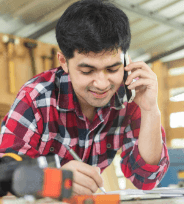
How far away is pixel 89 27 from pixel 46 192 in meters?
0.64

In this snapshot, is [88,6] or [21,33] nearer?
[88,6]

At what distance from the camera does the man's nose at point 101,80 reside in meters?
0.91

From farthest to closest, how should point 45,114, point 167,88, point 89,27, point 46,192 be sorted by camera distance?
1. point 167,88
2. point 45,114
3. point 89,27
4. point 46,192

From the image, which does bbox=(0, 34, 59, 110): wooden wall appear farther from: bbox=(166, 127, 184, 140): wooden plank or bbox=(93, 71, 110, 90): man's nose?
bbox=(93, 71, 110, 90): man's nose

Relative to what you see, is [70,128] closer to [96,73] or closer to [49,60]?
[96,73]

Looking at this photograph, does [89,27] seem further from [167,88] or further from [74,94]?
[167,88]

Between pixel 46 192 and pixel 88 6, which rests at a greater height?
pixel 88 6

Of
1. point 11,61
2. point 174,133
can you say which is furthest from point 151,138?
point 174,133

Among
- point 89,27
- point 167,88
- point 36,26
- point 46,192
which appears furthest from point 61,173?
point 167,88

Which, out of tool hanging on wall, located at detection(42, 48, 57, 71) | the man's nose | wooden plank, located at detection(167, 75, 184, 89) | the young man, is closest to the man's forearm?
the young man

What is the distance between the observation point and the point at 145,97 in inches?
43.4

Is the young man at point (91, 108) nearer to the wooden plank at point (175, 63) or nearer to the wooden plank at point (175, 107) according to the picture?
the wooden plank at point (175, 107)

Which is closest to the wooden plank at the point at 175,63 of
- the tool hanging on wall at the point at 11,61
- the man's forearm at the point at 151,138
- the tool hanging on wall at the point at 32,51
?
the tool hanging on wall at the point at 32,51

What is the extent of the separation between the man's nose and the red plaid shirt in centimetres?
24
